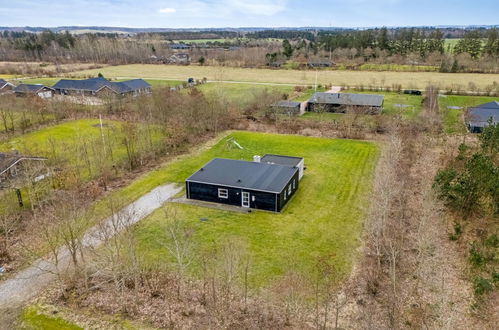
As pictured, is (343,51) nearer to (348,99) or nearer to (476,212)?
(348,99)

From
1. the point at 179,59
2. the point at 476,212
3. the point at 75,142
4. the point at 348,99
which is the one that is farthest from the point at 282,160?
the point at 179,59

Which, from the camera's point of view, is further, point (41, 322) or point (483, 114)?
point (483, 114)

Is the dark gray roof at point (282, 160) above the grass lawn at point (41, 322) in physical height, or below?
above

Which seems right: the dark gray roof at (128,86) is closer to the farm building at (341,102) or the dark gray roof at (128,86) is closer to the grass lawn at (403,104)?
the farm building at (341,102)

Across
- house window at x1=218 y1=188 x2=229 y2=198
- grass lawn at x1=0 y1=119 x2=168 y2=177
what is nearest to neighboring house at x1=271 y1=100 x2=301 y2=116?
grass lawn at x1=0 y1=119 x2=168 y2=177

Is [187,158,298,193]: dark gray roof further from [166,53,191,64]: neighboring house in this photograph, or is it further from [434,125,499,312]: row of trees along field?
[166,53,191,64]: neighboring house

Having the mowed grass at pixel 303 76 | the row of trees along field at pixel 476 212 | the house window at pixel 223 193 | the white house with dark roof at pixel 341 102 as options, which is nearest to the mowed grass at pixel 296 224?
the house window at pixel 223 193
